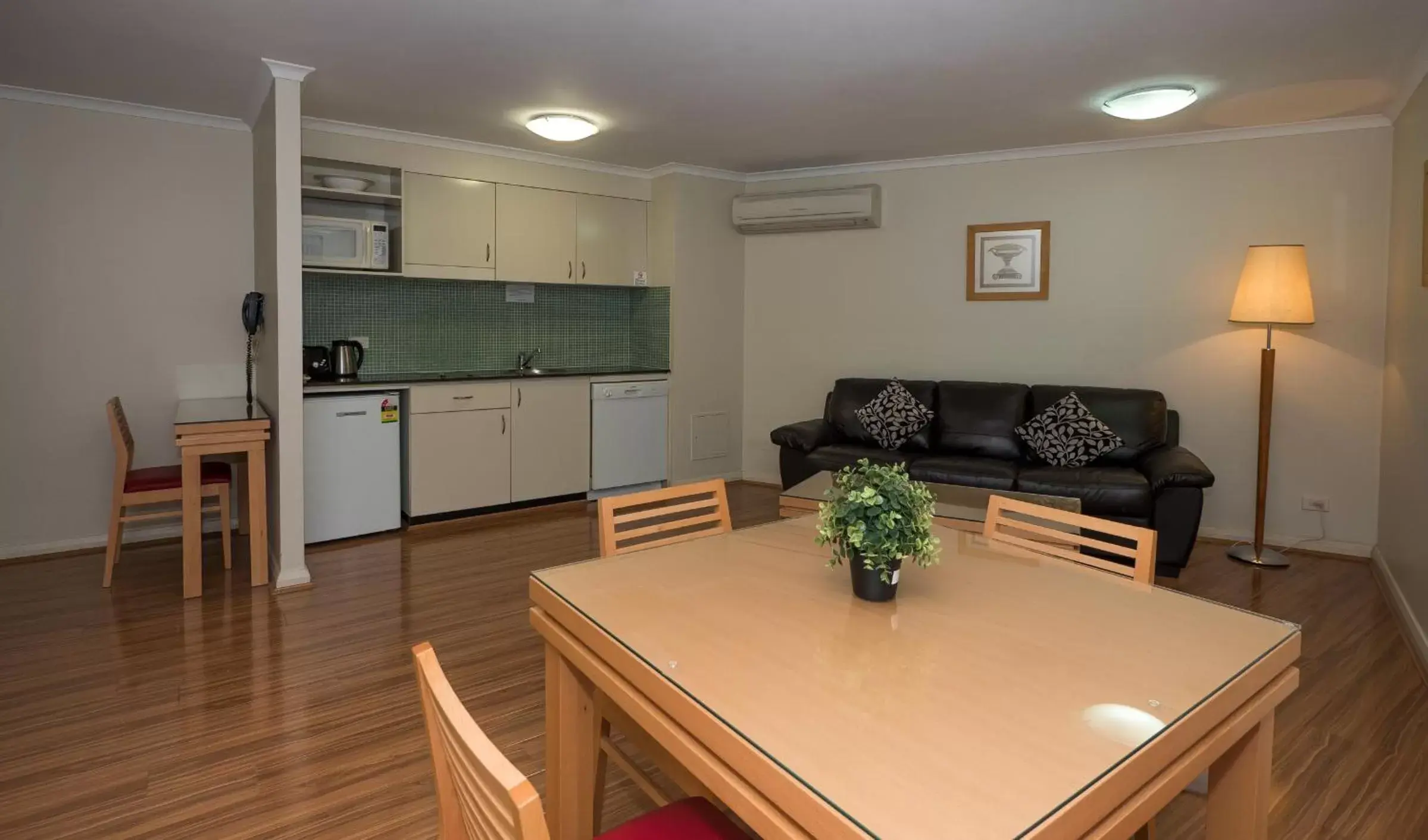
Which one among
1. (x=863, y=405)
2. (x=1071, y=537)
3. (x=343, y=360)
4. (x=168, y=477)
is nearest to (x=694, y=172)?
(x=863, y=405)

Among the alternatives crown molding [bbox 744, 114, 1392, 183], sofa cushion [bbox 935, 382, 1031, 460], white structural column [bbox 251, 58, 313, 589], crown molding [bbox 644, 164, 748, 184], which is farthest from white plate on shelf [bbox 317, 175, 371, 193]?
sofa cushion [bbox 935, 382, 1031, 460]

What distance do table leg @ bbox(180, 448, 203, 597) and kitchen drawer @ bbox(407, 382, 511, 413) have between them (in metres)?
1.32

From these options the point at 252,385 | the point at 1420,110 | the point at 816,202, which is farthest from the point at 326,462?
the point at 1420,110

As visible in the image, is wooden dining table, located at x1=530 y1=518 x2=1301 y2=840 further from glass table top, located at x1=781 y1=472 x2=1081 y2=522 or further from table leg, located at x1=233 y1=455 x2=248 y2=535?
table leg, located at x1=233 y1=455 x2=248 y2=535

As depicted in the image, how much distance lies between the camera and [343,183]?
16.1 ft

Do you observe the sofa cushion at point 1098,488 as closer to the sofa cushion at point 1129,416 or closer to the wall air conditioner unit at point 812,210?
the sofa cushion at point 1129,416

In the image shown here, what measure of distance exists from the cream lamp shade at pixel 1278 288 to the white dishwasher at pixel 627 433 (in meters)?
3.61

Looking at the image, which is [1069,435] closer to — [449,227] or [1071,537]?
[1071,537]

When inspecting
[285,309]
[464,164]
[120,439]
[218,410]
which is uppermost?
[464,164]

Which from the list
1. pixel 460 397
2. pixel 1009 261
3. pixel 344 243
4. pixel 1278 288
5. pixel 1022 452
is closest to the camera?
pixel 1278 288

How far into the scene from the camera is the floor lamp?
4.37 meters

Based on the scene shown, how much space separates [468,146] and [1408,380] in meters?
5.11

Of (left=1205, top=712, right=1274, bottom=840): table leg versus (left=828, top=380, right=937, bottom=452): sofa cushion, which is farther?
(left=828, top=380, right=937, bottom=452): sofa cushion

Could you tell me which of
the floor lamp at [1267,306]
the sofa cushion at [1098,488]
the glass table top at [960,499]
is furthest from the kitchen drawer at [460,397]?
the floor lamp at [1267,306]
